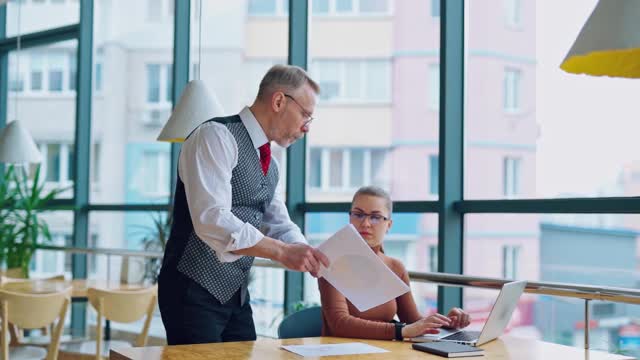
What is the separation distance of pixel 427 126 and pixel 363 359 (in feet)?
46.9

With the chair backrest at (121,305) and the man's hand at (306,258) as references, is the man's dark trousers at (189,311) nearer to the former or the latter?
the man's hand at (306,258)

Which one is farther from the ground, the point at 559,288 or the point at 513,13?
the point at 513,13

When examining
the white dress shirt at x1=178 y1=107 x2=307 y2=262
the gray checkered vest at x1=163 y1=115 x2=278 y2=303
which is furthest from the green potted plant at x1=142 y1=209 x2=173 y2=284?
the white dress shirt at x1=178 y1=107 x2=307 y2=262

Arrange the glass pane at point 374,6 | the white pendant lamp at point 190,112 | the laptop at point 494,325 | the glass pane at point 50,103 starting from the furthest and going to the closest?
the glass pane at point 374,6
the glass pane at point 50,103
the white pendant lamp at point 190,112
the laptop at point 494,325

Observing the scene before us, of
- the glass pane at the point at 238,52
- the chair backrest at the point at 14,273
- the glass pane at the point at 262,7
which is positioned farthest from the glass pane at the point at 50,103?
the chair backrest at the point at 14,273

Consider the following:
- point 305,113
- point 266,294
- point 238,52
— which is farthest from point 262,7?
point 305,113

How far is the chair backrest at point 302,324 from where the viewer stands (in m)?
3.10

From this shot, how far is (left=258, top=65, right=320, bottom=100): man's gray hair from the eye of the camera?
2881 millimetres

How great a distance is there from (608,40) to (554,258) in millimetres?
12458

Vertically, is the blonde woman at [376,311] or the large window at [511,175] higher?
the large window at [511,175]

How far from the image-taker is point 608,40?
186 centimetres

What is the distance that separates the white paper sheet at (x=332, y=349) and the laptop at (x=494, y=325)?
0.22 meters

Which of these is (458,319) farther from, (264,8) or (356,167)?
Answer: (356,167)

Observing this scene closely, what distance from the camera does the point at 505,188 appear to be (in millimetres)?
14977
